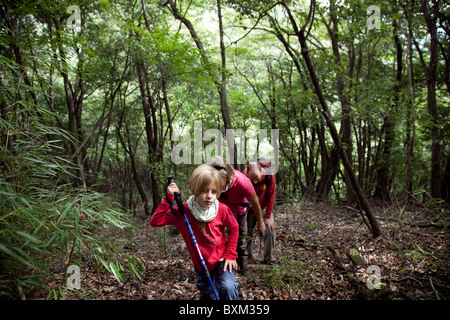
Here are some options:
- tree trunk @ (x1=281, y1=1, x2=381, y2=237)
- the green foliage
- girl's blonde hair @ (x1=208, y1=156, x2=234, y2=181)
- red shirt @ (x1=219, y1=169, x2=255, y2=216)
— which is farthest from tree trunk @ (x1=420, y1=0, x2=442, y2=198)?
the green foliage

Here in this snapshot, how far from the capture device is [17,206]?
6.56ft

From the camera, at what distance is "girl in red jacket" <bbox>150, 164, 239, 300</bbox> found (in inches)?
87.6

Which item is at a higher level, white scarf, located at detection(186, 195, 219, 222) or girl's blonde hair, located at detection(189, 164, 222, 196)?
girl's blonde hair, located at detection(189, 164, 222, 196)

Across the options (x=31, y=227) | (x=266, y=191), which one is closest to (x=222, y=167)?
(x=266, y=191)

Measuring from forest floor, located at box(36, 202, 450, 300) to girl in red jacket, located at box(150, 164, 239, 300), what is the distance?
→ 1.09m

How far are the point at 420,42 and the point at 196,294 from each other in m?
10.4

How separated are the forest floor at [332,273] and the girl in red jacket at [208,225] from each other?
109 centimetres

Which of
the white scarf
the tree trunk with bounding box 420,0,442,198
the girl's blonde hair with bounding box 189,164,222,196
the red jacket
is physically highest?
the tree trunk with bounding box 420,0,442,198

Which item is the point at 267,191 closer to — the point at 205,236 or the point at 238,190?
the point at 238,190

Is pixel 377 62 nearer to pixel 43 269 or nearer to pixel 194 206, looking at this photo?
pixel 194 206

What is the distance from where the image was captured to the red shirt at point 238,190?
3.05m

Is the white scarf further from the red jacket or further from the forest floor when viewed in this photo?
the forest floor

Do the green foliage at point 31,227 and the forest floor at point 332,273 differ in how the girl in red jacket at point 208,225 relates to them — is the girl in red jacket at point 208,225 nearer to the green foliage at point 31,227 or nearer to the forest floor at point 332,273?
the green foliage at point 31,227

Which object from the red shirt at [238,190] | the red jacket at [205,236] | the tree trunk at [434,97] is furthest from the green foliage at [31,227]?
the tree trunk at [434,97]
